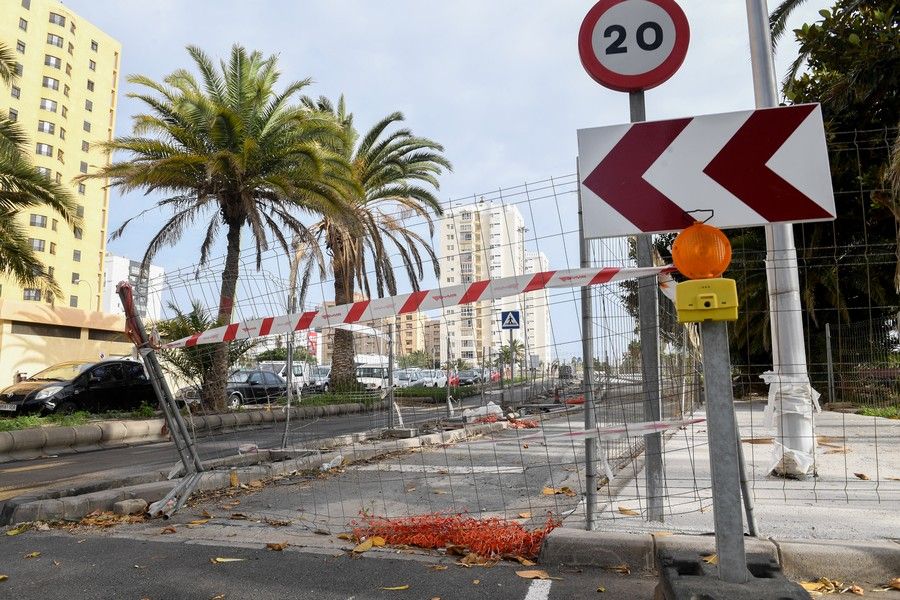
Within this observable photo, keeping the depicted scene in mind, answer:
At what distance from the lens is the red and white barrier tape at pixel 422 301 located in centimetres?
362

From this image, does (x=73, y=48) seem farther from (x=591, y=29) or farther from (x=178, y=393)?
(x=591, y=29)

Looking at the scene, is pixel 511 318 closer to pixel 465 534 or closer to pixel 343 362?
pixel 343 362

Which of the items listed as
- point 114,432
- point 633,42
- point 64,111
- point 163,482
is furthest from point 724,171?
point 64,111

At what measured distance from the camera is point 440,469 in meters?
7.49

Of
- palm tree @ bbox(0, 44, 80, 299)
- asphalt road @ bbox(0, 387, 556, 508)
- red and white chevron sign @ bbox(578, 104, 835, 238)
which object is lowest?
asphalt road @ bbox(0, 387, 556, 508)

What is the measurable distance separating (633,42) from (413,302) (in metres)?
2.12

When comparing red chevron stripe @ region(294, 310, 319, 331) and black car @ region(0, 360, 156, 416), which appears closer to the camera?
red chevron stripe @ region(294, 310, 319, 331)

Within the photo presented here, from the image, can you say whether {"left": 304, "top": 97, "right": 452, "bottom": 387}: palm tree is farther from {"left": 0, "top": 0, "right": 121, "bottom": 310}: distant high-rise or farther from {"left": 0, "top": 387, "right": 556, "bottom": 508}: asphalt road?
{"left": 0, "top": 0, "right": 121, "bottom": 310}: distant high-rise

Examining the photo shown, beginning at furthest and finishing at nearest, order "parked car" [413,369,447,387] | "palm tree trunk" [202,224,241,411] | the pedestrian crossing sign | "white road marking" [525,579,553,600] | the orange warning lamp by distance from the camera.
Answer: "parked car" [413,369,447,387], "palm tree trunk" [202,224,241,411], the pedestrian crossing sign, "white road marking" [525,579,553,600], the orange warning lamp

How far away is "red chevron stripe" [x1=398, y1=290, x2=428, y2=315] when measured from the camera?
4363 mm

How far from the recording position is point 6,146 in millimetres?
13344

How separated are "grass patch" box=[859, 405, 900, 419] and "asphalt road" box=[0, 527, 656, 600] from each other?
32.8 feet

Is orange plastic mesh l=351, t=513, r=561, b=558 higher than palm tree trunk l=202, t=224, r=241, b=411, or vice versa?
palm tree trunk l=202, t=224, r=241, b=411

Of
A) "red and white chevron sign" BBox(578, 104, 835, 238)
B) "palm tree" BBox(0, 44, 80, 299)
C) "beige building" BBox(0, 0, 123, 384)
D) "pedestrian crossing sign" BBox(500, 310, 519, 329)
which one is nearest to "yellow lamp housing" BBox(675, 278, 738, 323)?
"red and white chevron sign" BBox(578, 104, 835, 238)
